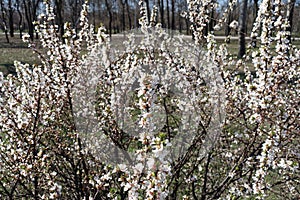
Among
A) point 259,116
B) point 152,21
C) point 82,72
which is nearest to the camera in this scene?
point 259,116

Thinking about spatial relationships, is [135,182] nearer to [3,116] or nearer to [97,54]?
[3,116]

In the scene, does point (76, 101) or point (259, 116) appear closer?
point (259, 116)

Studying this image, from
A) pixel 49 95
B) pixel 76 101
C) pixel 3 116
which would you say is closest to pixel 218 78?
pixel 76 101

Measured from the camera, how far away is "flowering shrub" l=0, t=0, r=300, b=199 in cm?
235

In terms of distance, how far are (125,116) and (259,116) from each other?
1.45m

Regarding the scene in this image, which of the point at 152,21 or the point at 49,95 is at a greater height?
the point at 152,21

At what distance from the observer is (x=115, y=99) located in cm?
306

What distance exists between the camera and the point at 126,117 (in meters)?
3.23

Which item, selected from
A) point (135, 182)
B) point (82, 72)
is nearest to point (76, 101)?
point (82, 72)

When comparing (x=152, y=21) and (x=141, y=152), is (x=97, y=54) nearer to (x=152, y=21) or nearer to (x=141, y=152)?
(x=152, y=21)

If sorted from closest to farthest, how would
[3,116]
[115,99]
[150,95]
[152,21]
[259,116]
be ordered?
[150,95] → [259,116] → [3,116] → [115,99] → [152,21]

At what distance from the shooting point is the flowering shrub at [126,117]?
2.35 metres

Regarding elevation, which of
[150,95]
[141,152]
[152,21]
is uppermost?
[152,21]

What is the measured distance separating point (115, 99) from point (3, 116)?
40.2 inches
